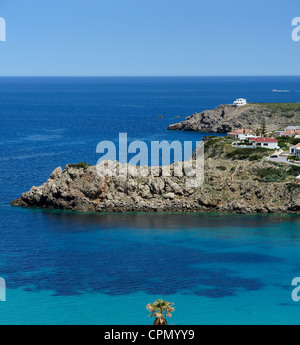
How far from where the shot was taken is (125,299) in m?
48.6

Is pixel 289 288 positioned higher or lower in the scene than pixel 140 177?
lower

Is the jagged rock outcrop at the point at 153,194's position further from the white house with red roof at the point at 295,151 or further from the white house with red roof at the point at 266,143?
the white house with red roof at the point at 266,143

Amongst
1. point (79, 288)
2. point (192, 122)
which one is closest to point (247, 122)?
point (192, 122)

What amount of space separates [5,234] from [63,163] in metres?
41.7

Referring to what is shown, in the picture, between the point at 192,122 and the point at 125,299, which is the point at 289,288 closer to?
the point at 125,299

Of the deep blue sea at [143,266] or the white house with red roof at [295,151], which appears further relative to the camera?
the white house with red roof at [295,151]

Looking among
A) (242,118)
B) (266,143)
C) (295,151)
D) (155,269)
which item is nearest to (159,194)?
(155,269)

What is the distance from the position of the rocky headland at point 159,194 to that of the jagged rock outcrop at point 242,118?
75.6m

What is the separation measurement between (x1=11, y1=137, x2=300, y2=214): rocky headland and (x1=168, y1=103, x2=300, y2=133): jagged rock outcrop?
75.6 metres

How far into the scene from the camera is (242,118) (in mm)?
158500

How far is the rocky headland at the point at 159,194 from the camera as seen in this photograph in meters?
76.4

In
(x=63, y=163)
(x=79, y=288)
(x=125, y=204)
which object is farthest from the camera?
(x=63, y=163)

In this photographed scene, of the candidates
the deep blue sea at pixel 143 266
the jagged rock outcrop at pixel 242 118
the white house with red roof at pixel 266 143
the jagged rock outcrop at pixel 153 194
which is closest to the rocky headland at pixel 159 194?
the jagged rock outcrop at pixel 153 194
